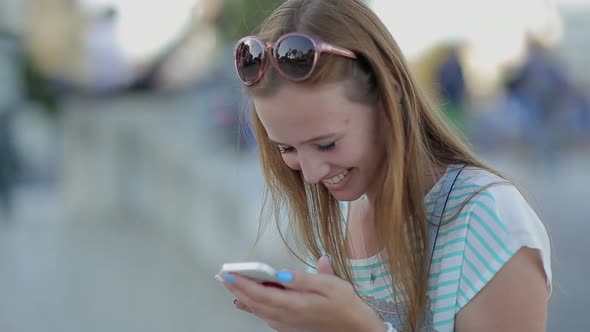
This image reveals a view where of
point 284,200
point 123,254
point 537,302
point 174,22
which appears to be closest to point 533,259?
point 537,302

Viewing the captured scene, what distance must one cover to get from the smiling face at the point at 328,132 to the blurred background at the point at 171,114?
17.7 ft

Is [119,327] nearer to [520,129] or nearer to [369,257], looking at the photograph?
[369,257]

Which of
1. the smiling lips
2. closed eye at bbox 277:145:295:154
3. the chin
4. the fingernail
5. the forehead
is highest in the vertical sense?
the forehead

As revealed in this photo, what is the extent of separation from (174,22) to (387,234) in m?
8.42

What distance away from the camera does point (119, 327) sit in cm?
572

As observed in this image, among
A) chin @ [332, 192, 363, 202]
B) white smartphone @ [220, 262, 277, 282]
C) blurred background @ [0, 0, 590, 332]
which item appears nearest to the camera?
white smartphone @ [220, 262, 277, 282]

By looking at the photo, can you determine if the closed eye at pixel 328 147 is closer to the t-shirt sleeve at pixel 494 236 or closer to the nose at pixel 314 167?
the nose at pixel 314 167

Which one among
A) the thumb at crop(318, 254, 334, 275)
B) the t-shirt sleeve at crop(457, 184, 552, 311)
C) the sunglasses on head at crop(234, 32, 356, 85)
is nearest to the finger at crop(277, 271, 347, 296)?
the thumb at crop(318, 254, 334, 275)

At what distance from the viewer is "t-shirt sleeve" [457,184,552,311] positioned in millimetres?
1479

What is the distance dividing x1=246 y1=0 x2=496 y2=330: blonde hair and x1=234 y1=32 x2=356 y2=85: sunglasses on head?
16 millimetres

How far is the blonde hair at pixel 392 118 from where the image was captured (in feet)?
5.26

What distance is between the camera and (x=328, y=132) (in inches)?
63.6

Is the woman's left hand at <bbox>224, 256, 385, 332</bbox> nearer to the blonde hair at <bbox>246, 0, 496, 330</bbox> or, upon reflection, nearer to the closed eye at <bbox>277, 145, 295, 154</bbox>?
the blonde hair at <bbox>246, 0, 496, 330</bbox>

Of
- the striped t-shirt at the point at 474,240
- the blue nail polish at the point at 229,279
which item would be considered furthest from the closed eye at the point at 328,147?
the blue nail polish at the point at 229,279
